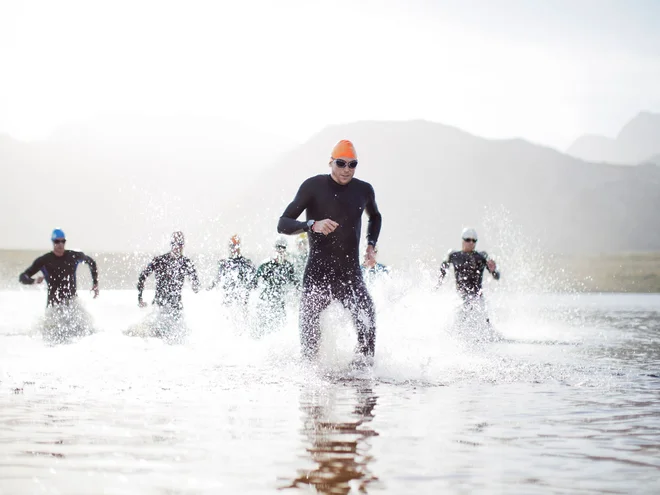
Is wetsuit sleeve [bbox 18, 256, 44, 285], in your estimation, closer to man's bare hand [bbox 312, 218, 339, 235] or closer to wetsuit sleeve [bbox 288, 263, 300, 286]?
wetsuit sleeve [bbox 288, 263, 300, 286]

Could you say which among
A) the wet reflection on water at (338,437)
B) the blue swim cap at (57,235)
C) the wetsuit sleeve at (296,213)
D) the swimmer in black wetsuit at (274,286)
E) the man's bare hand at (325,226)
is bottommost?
the wet reflection on water at (338,437)

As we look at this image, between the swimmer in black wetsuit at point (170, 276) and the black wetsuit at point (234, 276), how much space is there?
4.30ft

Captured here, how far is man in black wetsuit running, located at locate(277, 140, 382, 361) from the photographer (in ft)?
27.7

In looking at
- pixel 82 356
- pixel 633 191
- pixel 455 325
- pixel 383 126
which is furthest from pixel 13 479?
pixel 383 126

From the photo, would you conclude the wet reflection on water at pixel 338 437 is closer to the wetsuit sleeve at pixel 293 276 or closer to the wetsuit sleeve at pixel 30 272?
the wetsuit sleeve at pixel 293 276

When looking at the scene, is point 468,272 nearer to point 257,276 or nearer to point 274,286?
point 274,286

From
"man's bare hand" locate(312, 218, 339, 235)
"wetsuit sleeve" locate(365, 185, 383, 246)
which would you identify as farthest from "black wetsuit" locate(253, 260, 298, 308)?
"man's bare hand" locate(312, 218, 339, 235)

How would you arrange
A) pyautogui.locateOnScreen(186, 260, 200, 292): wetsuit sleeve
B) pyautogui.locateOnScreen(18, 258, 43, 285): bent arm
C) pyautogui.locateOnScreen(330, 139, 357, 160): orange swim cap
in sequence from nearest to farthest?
pyautogui.locateOnScreen(330, 139, 357, 160): orange swim cap, pyautogui.locateOnScreen(186, 260, 200, 292): wetsuit sleeve, pyautogui.locateOnScreen(18, 258, 43, 285): bent arm

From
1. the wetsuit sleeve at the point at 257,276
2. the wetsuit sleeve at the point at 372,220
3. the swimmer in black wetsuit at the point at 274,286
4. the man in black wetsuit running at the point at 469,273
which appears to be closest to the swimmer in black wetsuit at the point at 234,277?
the wetsuit sleeve at the point at 257,276

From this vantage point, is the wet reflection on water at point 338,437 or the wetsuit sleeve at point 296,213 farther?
the wetsuit sleeve at point 296,213

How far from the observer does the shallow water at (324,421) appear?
404 cm

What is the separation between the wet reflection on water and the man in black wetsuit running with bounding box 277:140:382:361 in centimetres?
110

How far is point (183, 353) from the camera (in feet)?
34.3

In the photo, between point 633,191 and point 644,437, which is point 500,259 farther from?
point 644,437
